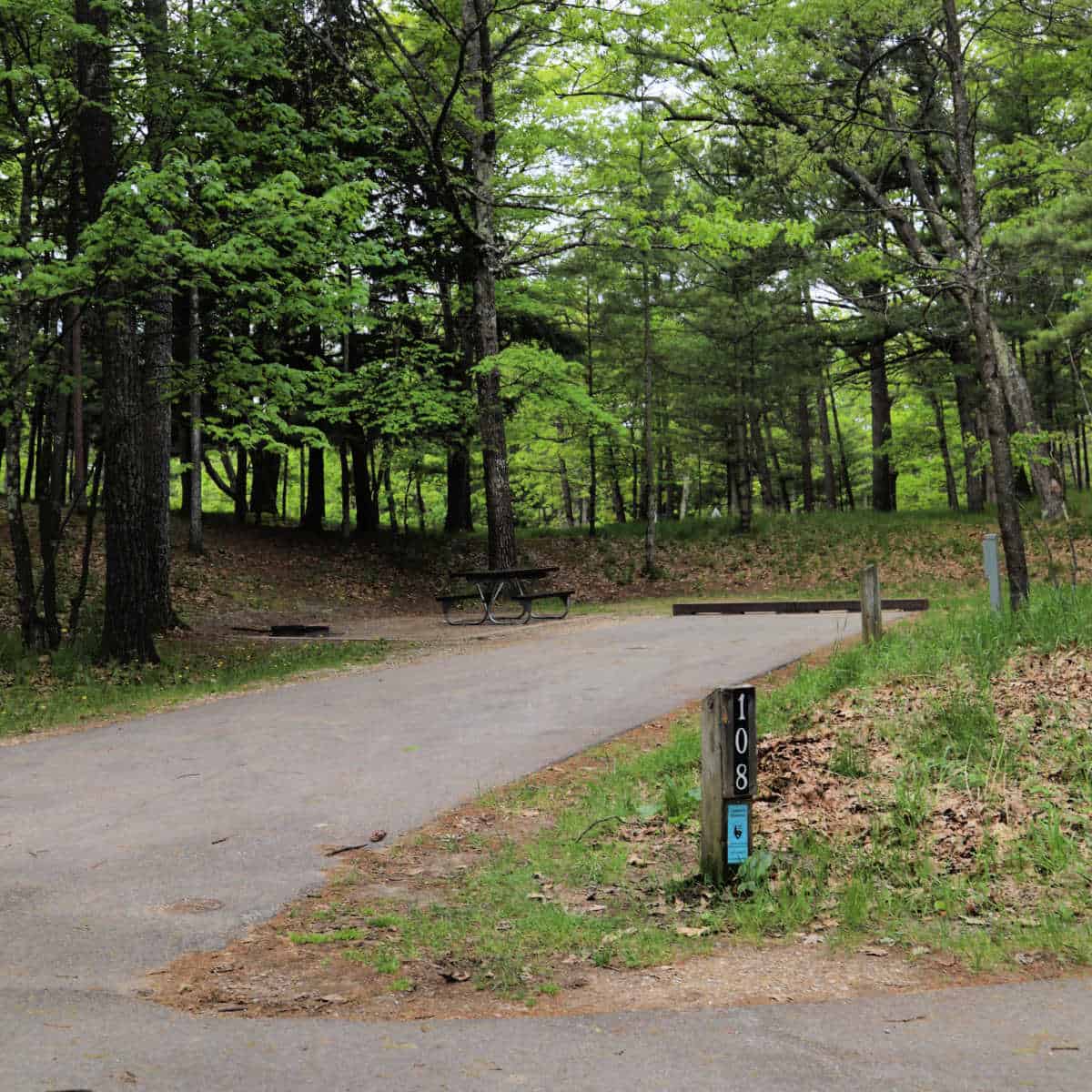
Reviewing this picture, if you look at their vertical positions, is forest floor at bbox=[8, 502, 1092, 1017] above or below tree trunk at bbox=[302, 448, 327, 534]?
below

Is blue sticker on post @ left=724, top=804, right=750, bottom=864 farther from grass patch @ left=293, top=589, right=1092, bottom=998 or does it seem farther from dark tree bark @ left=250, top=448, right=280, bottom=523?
dark tree bark @ left=250, top=448, right=280, bottom=523

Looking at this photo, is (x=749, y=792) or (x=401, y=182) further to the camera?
(x=401, y=182)

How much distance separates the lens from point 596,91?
21.2 m

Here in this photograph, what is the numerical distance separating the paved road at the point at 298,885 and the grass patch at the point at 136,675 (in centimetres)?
99

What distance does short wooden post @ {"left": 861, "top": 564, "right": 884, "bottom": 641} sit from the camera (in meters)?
11.2

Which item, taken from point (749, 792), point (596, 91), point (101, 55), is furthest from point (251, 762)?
point (596, 91)

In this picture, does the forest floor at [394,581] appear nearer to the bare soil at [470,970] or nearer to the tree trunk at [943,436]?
the bare soil at [470,970]

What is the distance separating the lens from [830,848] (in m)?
5.51

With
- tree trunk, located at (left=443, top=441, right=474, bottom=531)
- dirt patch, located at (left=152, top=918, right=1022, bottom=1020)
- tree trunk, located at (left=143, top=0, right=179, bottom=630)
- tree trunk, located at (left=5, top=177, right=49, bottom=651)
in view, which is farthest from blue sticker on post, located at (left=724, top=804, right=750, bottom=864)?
tree trunk, located at (left=443, top=441, right=474, bottom=531)

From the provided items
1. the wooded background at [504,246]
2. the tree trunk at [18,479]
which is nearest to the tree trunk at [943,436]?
the wooded background at [504,246]

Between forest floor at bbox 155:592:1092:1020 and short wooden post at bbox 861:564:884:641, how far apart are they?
11.1ft

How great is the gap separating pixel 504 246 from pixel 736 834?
55.2 feet

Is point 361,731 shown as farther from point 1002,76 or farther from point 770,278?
point 1002,76

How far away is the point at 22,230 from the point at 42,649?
5243 millimetres
